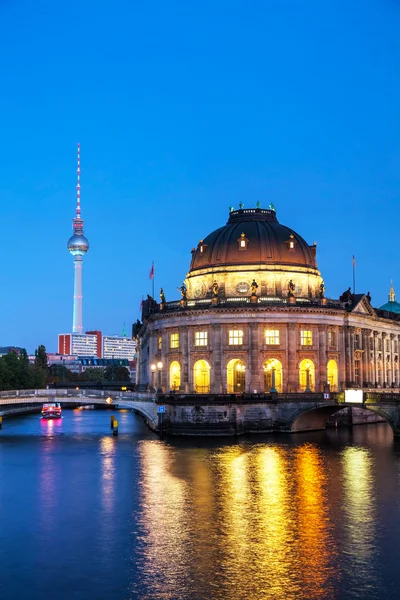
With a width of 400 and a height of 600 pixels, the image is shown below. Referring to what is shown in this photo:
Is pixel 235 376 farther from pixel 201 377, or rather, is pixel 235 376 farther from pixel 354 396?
pixel 354 396

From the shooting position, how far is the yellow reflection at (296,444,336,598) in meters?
40.6

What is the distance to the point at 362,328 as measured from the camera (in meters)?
138

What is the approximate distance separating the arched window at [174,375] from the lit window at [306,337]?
63.8 ft

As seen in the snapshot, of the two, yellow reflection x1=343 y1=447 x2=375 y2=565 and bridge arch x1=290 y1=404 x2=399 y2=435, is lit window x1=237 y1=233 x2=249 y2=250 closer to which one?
bridge arch x1=290 y1=404 x2=399 y2=435

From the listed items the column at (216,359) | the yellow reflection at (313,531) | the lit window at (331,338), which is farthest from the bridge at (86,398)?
the yellow reflection at (313,531)

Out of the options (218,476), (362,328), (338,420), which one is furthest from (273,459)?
(362,328)

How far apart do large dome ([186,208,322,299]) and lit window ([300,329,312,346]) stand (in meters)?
7.94

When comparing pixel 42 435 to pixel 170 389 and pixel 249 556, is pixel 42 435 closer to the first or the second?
pixel 170 389

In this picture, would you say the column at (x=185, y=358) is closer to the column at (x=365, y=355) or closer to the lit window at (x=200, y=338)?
the lit window at (x=200, y=338)

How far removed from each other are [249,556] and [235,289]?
93.1 m

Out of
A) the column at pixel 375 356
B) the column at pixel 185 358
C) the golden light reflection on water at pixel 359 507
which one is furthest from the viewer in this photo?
the column at pixel 375 356

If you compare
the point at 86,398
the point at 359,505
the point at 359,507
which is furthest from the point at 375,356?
the point at 359,507

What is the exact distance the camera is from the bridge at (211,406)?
10406cm

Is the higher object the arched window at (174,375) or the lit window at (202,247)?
the lit window at (202,247)
